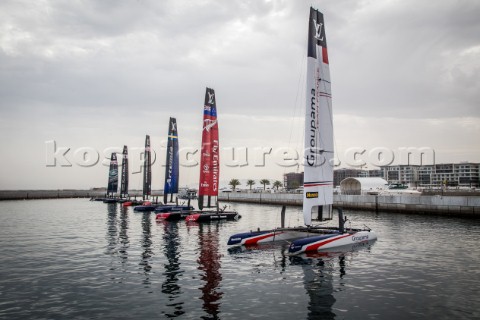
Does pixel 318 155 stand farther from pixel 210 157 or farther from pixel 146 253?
pixel 210 157

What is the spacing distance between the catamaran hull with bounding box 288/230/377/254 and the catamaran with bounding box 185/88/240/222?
18.6 metres

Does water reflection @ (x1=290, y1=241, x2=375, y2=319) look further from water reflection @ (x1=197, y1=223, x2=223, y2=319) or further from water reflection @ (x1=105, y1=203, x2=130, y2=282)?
water reflection @ (x1=105, y1=203, x2=130, y2=282)

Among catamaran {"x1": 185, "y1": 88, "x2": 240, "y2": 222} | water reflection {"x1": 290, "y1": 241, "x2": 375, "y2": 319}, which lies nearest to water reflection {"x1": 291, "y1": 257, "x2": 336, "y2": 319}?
water reflection {"x1": 290, "y1": 241, "x2": 375, "y2": 319}

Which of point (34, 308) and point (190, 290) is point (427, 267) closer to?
point (190, 290)

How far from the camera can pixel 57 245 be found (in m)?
25.8

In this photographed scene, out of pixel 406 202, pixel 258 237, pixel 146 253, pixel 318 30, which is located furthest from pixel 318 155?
pixel 406 202

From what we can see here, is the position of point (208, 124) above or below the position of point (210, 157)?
above

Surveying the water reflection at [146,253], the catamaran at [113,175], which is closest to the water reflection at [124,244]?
the water reflection at [146,253]

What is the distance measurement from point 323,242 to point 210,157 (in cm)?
2150

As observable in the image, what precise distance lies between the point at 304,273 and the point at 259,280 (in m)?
2.57

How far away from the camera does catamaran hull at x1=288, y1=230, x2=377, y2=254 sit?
2147cm

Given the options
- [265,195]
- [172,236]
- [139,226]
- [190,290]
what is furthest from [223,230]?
[265,195]

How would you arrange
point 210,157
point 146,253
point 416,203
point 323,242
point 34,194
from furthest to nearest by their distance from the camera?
point 34,194
point 416,203
point 210,157
point 146,253
point 323,242

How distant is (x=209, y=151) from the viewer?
41.1m
